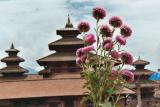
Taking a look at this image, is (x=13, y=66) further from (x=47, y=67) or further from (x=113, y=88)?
(x=113, y=88)

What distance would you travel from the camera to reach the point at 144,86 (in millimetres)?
53594

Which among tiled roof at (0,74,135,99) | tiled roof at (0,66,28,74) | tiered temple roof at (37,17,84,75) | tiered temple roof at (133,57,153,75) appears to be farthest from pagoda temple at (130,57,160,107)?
tiled roof at (0,74,135,99)

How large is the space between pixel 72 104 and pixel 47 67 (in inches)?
310

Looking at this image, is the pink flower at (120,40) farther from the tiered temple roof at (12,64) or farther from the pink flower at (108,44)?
the tiered temple roof at (12,64)

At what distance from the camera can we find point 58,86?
33.0m

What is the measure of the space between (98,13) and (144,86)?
47534 mm

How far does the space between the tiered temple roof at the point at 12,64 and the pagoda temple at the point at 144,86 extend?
1385 centimetres

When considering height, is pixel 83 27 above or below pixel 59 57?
above

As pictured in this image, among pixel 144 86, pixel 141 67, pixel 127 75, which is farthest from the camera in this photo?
pixel 141 67

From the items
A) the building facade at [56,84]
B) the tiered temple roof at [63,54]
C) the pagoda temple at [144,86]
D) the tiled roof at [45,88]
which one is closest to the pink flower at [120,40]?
the building facade at [56,84]

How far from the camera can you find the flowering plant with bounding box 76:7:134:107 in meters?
6.52

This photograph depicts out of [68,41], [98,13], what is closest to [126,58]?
[98,13]

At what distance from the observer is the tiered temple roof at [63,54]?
3762 centimetres

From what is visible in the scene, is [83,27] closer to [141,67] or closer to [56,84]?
[56,84]
